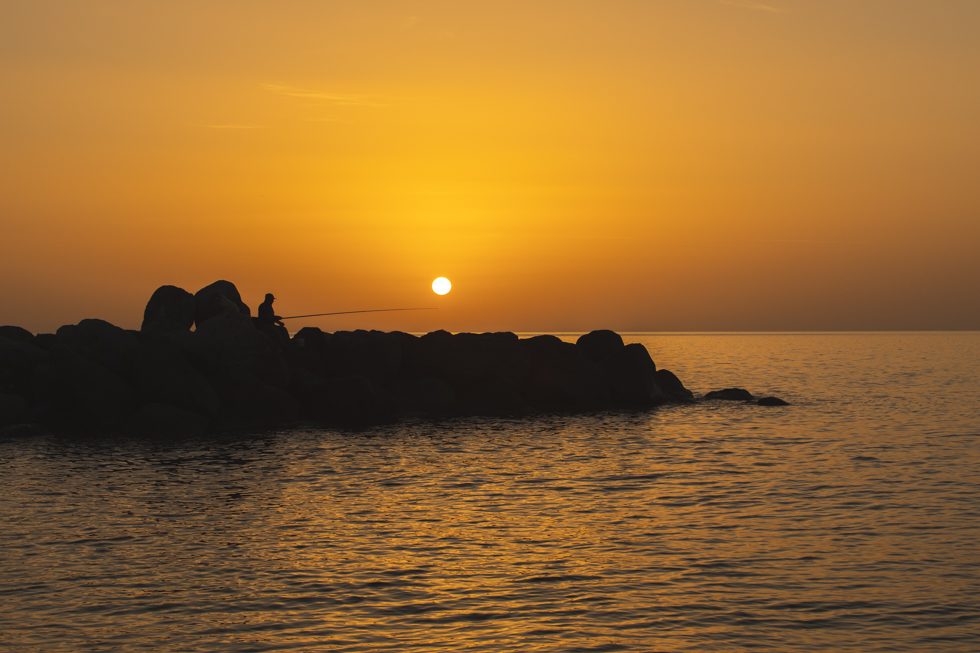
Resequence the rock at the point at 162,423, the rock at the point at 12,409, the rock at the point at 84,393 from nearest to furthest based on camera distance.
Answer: the rock at the point at 162,423, the rock at the point at 84,393, the rock at the point at 12,409

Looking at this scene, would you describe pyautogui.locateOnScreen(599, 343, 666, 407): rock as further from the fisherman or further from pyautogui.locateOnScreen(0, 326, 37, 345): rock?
pyautogui.locateOnScreen(0, 326, 37, 345): rock

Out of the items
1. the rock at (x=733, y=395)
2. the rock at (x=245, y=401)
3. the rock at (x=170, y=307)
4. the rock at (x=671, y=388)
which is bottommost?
the rock at (x=733, y=395)

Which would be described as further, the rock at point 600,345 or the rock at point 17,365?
the rock at point 600,345

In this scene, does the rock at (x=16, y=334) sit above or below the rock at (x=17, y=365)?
above

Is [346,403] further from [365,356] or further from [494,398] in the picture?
[494,398]

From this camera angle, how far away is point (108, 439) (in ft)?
72.7

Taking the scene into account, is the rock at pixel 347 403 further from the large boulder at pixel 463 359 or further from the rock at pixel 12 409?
the rock at pixel 12 409

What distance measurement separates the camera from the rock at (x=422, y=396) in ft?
94.9

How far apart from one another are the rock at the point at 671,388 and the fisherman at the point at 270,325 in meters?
16.6

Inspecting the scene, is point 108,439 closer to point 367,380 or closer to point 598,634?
point 367,380

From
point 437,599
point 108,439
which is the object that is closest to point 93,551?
point 437,599

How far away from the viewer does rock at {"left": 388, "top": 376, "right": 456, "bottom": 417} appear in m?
28.9

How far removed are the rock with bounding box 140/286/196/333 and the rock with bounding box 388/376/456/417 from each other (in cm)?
809

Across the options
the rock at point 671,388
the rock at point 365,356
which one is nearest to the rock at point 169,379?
the rock at point 365,356
